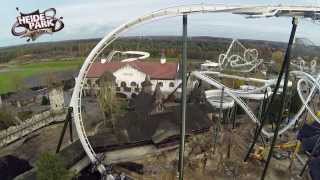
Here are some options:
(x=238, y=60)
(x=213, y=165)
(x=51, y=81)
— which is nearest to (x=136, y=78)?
(x=51, y=81)

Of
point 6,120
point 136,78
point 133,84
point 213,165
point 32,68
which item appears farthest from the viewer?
point 32,68

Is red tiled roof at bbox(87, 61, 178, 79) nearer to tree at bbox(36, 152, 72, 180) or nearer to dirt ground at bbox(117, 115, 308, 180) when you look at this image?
dirt ground at bbox(117, 115, 308, 180)

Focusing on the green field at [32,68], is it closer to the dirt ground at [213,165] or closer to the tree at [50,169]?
the dirt ground at [213,165]

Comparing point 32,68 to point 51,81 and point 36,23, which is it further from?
point 36,23

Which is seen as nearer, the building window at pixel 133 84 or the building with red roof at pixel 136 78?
the building with red roof at pixel 136 78

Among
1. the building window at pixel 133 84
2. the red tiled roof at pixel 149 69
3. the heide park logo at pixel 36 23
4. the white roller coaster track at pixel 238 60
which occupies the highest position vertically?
the heide park logo at pixel 36 23

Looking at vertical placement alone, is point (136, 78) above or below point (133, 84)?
above

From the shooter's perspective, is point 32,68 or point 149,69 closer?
point 149,69

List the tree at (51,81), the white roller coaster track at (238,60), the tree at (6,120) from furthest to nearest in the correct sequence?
the white roller coaster track at (238,60) < the tree at (51,81) < the tree at (6,120)

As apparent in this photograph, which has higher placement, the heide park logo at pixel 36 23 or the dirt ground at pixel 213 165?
the heide park logo at pixel 36 23

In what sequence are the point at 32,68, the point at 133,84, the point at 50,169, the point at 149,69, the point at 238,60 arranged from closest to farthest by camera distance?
the point at 50,169 < the point at 133,84 < the point at 149,69 < the point at 238,60 < the point at 32,68

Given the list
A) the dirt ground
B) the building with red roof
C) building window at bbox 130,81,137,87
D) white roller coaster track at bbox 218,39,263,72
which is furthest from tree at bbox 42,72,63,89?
white roller coaster track at bbox 218,39,263,72

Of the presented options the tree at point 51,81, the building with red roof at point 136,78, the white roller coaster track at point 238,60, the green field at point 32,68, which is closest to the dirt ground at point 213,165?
the building with red roof at point 136,78
